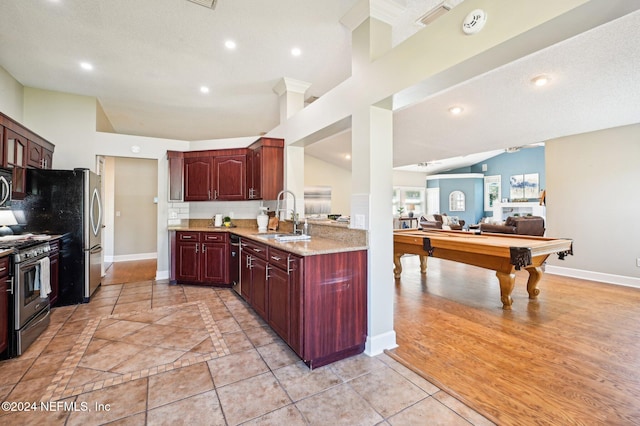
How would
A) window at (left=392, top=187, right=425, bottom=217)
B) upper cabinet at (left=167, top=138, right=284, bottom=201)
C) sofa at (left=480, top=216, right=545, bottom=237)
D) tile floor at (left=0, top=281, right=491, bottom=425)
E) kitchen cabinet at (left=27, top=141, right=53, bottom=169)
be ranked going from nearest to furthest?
tile floor at (left=0, top=281, right=491, bottom=425), kitchen cabinet at (left=27, top=141, right=53, bottom=169), upper cabinet at (left=167, top=138, right=284, bottom=201), sofa at (left=480, top=216, right=545, bottom=237), window at (left=392, top=187, right=425, bottom=217)

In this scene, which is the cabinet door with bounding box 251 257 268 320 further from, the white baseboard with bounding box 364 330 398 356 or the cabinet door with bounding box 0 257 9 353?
the cabinet door with bounding box 0 257 9 353

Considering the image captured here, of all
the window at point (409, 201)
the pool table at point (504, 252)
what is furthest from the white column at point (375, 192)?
the window at point (409, 201)

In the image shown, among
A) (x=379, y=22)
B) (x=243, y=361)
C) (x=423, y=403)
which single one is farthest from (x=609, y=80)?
(x=243, y=361)

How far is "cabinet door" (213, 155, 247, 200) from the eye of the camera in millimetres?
4703

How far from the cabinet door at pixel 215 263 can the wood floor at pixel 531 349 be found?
101 inches

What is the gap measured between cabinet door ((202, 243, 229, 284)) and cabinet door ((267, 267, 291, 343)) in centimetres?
181

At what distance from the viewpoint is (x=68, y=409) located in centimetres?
179

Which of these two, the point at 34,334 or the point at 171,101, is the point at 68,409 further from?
the point at 171,101

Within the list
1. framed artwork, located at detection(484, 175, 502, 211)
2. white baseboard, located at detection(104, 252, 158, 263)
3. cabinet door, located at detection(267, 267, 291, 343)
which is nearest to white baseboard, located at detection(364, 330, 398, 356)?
cabinet door, located at detection(267, 267, 291, 343)

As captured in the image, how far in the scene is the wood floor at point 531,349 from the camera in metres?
1.82

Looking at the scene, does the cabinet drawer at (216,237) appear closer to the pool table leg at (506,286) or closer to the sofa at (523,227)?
the pool table leg at (506,286)

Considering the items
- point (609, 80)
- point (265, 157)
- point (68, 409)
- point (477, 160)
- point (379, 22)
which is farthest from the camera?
point (477, 160)

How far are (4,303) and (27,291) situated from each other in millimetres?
297

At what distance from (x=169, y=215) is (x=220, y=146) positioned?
149 cm
